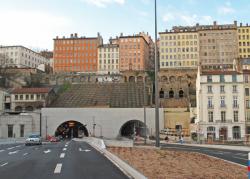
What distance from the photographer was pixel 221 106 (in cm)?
7894

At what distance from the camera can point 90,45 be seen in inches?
6786

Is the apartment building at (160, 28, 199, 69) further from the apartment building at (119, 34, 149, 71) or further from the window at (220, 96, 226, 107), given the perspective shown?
the window at (220, 96, 226, 107)

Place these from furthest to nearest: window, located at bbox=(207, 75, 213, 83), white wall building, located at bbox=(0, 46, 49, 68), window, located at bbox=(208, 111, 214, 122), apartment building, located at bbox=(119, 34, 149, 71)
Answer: white wall building, located at bbox=(0, 46, 49, 68) → apartment building, located at bbox=(119, 34, 149, 71) → window, located at bbox=(207, 75, 213, 83) → window, located at bbox=(208, 111, 214, 122)

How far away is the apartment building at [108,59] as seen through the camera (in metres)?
169

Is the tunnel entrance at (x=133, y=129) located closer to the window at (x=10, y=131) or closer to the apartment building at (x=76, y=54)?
the window at (x=10, y=131)

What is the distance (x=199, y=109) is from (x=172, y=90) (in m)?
47.7

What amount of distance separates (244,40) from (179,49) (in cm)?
2900

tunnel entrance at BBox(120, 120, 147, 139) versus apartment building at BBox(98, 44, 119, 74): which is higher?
apartment building at BBox(98, 44, 119, 74)

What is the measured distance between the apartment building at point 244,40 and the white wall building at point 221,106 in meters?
82.7

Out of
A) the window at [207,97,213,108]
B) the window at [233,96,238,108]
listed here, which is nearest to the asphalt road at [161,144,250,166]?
the window at [207,97,213,108]

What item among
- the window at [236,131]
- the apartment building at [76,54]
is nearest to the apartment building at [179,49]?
the apartment building at [76,54]

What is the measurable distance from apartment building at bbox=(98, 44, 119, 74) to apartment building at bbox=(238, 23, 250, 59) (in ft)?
175

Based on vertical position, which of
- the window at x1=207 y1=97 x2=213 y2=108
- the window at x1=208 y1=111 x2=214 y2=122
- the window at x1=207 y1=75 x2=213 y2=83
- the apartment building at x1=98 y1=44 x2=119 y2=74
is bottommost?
the window at x1=208 y1=111 x2=214 y2=122

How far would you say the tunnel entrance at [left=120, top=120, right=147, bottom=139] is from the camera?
112m
